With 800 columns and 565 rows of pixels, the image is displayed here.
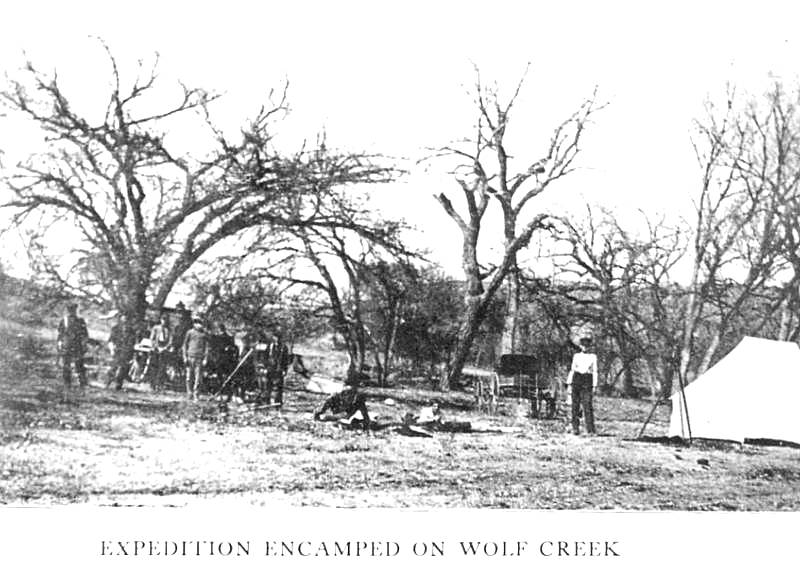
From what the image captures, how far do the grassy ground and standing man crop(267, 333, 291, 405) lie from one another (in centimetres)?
11

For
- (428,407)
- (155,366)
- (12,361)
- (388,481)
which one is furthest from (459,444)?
(12,361)

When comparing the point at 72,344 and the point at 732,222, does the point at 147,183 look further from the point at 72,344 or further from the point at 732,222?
the point at 732,222

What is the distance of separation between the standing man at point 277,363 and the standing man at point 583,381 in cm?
216

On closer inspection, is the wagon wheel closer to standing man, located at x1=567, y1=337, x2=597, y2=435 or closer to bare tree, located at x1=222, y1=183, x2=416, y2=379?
bare tree, located at x1=222, y1=183, x2=416, y2=379

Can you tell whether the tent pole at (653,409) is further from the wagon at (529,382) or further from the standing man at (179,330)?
the standing man at (179,330)

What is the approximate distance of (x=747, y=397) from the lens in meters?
6.00

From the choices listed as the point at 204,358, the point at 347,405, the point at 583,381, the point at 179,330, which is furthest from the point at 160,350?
the point at 583,381

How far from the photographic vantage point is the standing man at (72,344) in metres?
5.28

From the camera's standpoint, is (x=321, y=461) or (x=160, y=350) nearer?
(x=321, y=461)

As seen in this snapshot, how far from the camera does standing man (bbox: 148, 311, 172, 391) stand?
18.2 feet

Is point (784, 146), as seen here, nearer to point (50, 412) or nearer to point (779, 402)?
point (779, 402)

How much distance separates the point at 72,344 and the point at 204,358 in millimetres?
873

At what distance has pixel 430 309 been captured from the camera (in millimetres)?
5789

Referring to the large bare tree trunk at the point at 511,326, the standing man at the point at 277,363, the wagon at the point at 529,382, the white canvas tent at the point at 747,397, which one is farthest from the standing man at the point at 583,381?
the standing man at the point at 277,363
